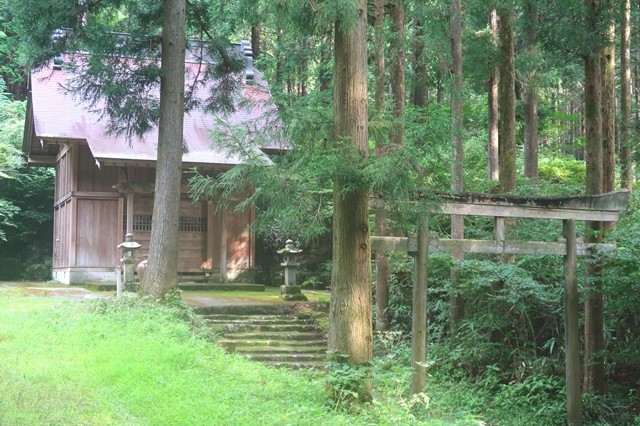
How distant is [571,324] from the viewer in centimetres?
1048

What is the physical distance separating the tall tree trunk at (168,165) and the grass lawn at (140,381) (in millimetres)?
1684

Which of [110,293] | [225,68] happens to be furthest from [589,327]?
[110,293]

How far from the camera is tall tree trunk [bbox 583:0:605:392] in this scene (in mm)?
10711

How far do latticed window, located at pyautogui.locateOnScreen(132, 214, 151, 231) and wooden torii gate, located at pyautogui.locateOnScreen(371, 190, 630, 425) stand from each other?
12.7 meters

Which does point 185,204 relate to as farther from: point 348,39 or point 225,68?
point 348,39

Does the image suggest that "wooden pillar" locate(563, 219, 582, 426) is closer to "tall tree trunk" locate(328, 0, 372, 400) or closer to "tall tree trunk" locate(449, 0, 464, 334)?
"tall tree trunk" locate(449, 0, 464, 334)

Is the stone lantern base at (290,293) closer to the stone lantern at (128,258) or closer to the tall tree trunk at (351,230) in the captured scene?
the stone lantern at (128,258)

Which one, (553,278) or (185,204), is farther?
(185,204)

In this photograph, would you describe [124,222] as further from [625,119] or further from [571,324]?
[571,324]

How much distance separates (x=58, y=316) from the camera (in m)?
12.5

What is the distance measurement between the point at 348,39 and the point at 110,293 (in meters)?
11.7

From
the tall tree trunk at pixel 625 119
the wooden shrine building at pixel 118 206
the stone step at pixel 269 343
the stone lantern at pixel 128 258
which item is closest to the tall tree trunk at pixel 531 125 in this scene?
the tall tree trunk at pixel 625 119

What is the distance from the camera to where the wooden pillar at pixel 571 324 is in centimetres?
1029

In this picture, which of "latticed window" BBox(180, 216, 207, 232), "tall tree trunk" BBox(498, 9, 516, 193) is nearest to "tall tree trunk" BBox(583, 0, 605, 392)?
"tall tree trunk" BBox(498, 9, 516, 193)
